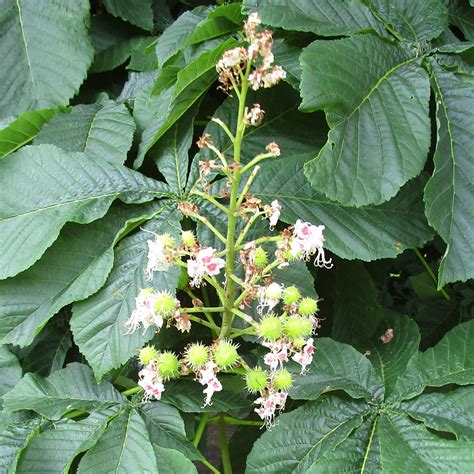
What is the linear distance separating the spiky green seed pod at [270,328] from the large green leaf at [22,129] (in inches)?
24.3

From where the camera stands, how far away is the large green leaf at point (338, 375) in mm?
1062

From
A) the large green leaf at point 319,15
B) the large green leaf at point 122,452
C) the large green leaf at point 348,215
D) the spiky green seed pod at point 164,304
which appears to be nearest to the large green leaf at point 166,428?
the large green leaf at point 122,452

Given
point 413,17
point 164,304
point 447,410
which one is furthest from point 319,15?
point 447,410

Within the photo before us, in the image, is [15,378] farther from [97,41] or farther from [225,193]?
[97,41]

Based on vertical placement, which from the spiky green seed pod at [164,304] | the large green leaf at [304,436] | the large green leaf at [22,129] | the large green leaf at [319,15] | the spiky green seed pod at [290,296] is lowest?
the large green leaf at [304,436]

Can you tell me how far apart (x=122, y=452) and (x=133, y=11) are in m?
0.93

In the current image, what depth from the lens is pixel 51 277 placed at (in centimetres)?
107

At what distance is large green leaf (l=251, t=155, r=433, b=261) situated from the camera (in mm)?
1053

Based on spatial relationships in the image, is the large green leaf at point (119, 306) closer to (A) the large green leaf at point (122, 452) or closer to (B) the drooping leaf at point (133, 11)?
(A) the large green leaf at point (122, 452)

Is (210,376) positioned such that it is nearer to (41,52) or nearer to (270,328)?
(270,328)

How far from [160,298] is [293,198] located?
31cm

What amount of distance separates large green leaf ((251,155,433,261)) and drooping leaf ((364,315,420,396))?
22 centimetres

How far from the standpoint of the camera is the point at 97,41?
1.47 m

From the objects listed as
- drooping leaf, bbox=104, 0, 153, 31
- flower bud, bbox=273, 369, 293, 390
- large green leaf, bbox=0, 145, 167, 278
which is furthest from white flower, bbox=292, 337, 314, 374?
drooping leaf, bbox=104, 0, 153, 31
